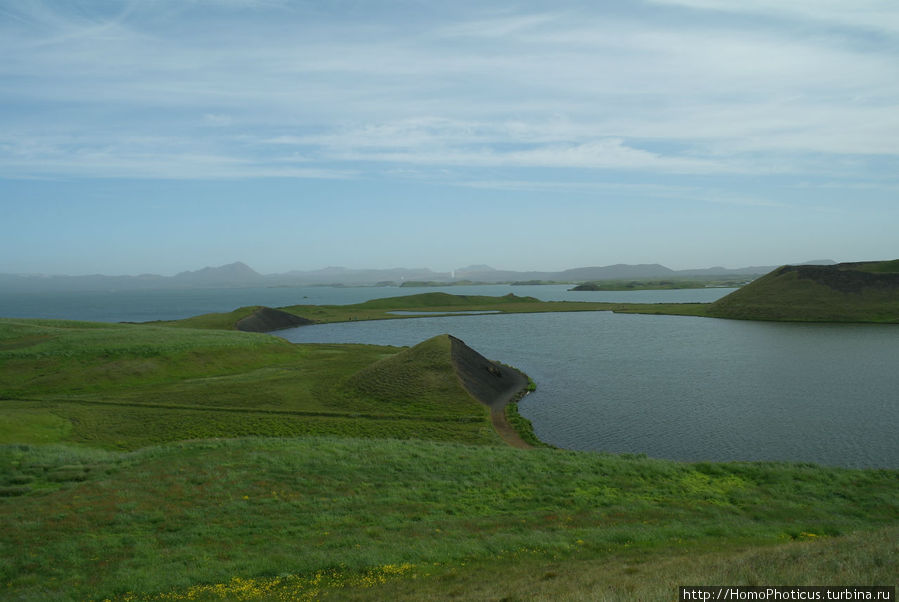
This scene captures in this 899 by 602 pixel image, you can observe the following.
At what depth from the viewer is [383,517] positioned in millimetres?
20156

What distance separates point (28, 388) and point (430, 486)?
185 ft

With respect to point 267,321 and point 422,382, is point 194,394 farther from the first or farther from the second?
point 267,321

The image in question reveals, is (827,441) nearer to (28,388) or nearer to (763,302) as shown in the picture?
(28,388)

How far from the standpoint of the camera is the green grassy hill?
115825 millimetres

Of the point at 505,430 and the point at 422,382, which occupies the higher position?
the point at 422,382

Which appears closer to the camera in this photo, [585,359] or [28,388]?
[28,388]

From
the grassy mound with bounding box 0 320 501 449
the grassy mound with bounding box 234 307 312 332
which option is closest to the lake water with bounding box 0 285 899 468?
the grassy mound with bounding box 0 320 501 449

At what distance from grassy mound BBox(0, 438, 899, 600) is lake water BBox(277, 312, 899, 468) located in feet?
22.3

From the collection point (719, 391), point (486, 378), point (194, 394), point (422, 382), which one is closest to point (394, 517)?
point (422, 382)

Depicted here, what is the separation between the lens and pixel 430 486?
79.8ft

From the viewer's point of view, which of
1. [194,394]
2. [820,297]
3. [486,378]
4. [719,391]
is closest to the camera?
[719,391]

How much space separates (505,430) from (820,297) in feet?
404

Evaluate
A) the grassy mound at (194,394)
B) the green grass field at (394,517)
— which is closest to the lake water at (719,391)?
the green grass field at (394,517)

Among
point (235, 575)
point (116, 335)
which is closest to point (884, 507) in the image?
point (235, 575)
